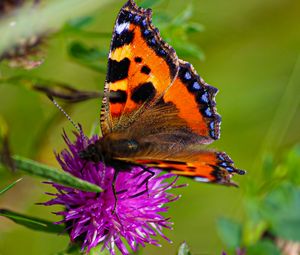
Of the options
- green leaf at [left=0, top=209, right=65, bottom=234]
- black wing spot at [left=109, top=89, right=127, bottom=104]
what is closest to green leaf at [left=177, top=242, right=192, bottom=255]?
green leaf at [left=0, top=209, right=65, bottom=234]

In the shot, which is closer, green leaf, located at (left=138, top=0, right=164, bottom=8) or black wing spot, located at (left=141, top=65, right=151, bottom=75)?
black wing spot, located at (left=141, top=65, right=151, bottom=75)

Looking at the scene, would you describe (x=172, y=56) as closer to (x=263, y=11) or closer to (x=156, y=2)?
(x=156, y=2)

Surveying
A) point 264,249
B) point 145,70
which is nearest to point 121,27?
point 145,70

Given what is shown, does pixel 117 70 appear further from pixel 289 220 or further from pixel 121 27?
pixel 289 220

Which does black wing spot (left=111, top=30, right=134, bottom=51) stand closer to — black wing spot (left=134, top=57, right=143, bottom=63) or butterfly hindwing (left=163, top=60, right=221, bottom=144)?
black wing spot (left=134, top=57, right=143, bottom=63)

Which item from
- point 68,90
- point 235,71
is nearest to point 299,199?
point 68,90

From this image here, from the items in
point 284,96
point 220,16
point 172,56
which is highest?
point 220,16
